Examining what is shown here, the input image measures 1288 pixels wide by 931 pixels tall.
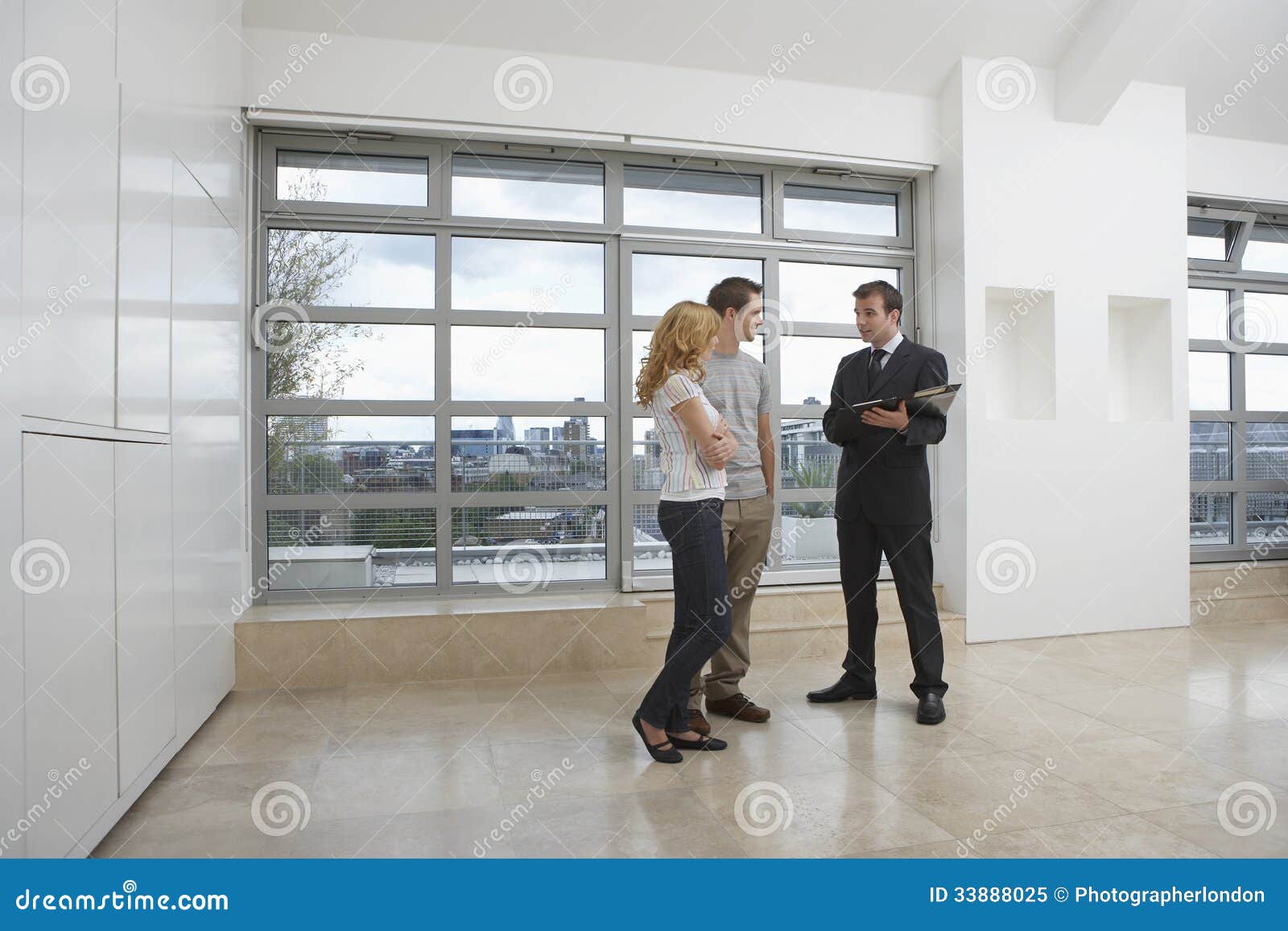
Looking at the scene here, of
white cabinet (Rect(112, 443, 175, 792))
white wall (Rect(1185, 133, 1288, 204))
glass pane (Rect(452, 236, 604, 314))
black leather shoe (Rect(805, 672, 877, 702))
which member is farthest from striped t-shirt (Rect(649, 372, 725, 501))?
white wall (Rect(1185, 133, 1288, 204))

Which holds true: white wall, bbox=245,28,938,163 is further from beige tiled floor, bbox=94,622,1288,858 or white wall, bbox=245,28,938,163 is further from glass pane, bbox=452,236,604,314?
beige tiled floor, bbox=94,622,1288,858

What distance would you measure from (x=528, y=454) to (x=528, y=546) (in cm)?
50

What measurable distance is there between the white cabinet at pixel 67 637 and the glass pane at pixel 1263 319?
6.82 meters

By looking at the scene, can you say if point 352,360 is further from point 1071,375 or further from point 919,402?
point 1071,375

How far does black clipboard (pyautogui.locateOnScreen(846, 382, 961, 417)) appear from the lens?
10.3ft

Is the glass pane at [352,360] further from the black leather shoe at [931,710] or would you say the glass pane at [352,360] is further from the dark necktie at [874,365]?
the black leather shoe at [931,710]

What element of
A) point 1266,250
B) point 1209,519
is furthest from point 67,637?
point 1266,250

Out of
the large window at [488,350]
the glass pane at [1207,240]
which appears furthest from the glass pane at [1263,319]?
the large window at [488,350]

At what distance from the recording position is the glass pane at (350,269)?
434 cm

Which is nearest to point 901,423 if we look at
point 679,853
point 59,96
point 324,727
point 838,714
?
point 838,714

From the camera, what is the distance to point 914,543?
11.0 feet

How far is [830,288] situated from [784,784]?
10.9 feet

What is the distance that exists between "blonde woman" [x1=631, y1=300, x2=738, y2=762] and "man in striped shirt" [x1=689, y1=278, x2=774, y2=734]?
0.43m
